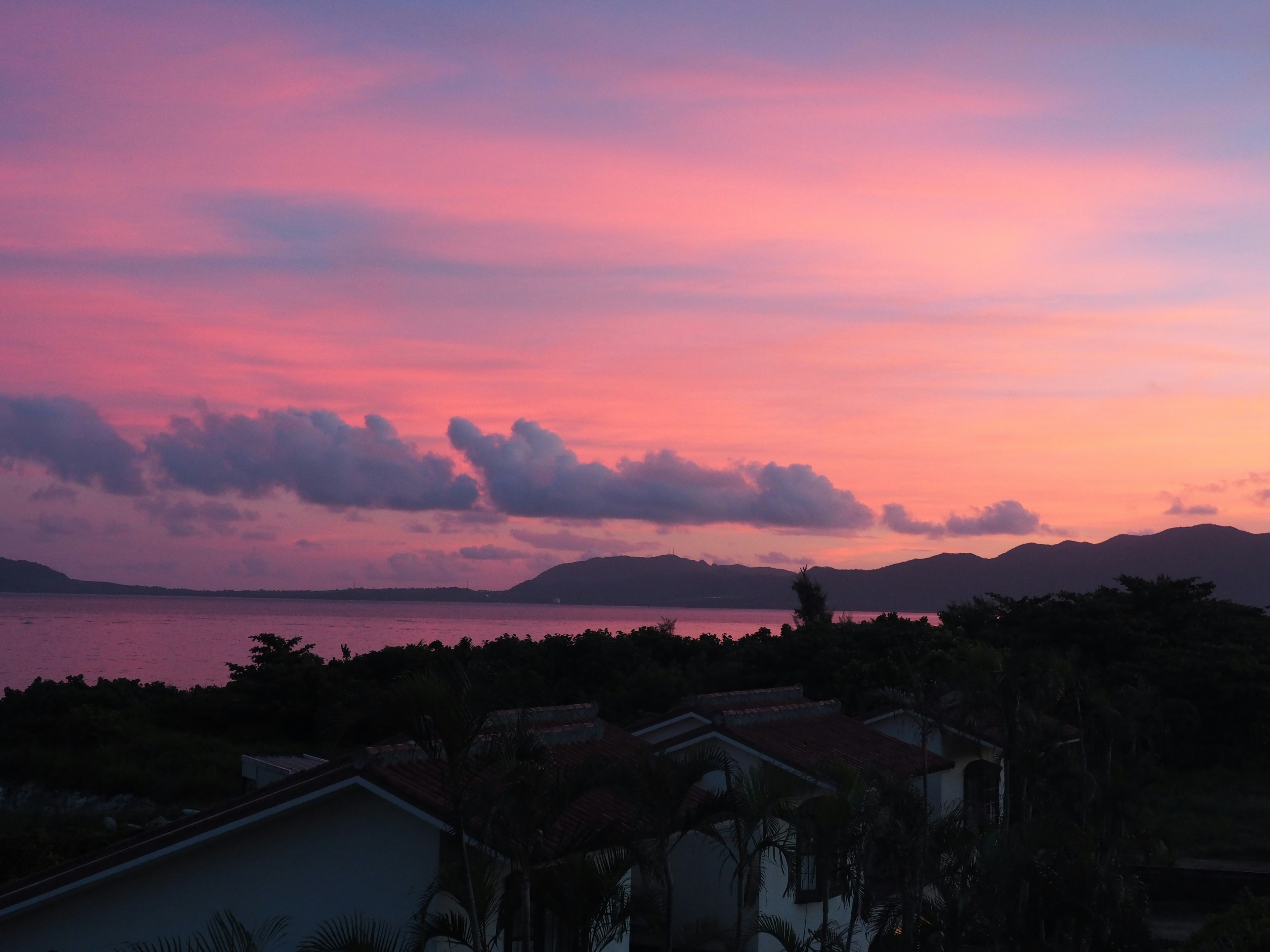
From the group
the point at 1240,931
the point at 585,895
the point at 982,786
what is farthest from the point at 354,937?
the point at 982,786

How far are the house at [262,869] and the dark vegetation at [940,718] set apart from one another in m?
1.06

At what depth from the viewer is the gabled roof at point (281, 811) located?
11297 millimetres

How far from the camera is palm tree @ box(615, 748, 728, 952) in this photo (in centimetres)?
1048

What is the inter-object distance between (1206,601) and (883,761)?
3446 centimetres

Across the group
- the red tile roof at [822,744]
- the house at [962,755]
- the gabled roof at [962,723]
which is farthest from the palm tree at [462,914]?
the house at [962,755]

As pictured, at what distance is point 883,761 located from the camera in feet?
60.3

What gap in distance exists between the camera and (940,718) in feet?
52.2

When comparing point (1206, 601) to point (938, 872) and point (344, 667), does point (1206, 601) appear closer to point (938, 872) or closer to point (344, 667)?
point (344, 667)

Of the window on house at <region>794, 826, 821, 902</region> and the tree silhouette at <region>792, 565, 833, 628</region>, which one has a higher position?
the tree silhouette at <region>792, 565, 833, 628</region>

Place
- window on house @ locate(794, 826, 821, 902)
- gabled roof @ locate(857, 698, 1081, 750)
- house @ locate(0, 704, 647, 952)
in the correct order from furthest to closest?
gabled roof @ locate(857, 698, 1081, 750), window on house @ locate(794, 826, 821, 902), house @ locate(0, 704, 647, 952)

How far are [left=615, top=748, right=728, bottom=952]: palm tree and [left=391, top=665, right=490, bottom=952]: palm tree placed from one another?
1738 mm

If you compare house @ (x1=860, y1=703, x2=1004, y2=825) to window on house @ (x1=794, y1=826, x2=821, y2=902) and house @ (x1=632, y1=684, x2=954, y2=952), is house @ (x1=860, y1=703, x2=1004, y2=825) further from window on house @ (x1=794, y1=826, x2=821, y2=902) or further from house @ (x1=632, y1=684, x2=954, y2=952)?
window on house @ (x1=794, y1=826, x2=821, y2=902)

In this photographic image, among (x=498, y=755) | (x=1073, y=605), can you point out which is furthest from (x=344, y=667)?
(x=498, y=755)

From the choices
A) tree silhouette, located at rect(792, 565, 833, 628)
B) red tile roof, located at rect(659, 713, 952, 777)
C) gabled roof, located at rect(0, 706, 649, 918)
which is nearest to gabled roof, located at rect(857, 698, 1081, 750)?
red tile roof, located at rect(659, 713, 952, 777)
